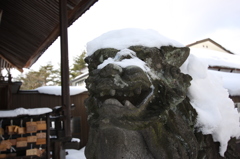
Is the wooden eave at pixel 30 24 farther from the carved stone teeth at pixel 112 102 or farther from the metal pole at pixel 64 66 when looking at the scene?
the carved stone teeth at pixel 112 102

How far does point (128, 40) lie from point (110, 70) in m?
0.41

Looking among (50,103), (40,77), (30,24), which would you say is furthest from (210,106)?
(40,77)

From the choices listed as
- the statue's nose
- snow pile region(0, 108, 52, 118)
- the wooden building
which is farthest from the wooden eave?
the statue's nose

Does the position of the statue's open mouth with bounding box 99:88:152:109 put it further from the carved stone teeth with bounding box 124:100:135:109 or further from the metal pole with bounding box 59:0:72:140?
the metal pole with bounding box 59:0:72:140

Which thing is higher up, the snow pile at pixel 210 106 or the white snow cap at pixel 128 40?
the white snow cap at pixel 128 40

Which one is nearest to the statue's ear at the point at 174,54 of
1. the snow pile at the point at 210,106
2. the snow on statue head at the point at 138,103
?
the snow on statue head at the point at 138,103

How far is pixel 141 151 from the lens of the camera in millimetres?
1490

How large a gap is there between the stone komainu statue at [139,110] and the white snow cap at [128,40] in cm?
5

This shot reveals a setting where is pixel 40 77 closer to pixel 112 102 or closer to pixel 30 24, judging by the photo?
pixel 30 24

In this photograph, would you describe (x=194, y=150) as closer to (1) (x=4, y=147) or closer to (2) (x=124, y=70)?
(2) (x=124, y=70)

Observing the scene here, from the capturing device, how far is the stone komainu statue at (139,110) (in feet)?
4.66

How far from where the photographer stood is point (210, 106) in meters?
2.05

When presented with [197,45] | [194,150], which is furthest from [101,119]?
[197,45]

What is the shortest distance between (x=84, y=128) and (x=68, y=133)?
26.2ft
